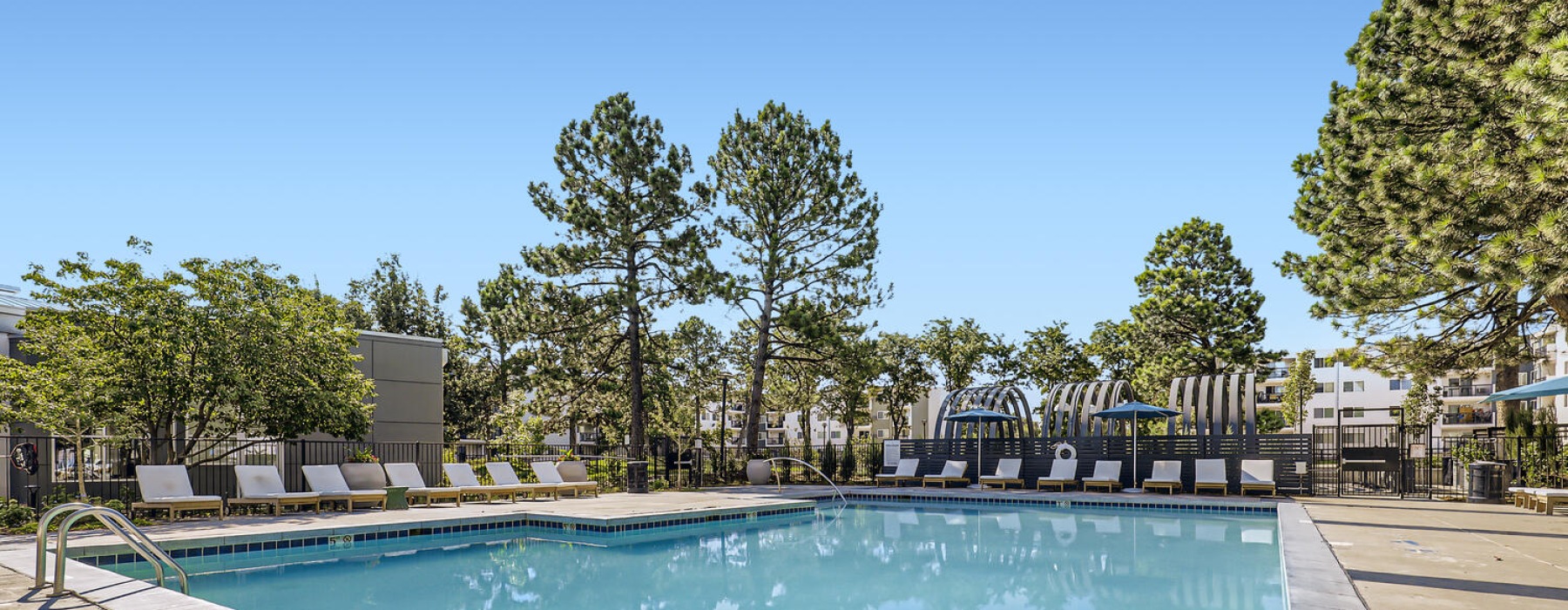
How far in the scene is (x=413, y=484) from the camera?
596 inches

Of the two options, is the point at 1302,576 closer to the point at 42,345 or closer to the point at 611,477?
the point at 42,345

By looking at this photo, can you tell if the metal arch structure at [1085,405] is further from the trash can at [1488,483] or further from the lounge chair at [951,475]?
the trash can at [1488,483]

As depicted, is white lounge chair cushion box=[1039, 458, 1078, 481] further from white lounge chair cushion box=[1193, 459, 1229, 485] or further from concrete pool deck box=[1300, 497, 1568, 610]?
concrete pool deck box=[1300, 497, 1568, 610]

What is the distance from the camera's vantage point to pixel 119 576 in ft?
22.9

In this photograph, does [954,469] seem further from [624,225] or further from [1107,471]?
[624,225]

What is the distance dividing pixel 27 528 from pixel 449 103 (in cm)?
898

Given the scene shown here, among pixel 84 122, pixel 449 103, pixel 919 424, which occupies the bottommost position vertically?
pixel 919 424

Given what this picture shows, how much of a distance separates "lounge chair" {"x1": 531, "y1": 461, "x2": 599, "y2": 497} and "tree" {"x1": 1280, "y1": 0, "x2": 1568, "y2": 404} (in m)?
12.4

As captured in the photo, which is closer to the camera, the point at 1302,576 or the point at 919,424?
the point at 1302,576

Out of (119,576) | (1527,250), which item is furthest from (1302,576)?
(119,576)

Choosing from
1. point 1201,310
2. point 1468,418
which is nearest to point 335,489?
point 1201,310

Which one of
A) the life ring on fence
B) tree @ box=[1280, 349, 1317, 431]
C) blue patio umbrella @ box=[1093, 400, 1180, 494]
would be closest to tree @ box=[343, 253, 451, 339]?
the life ring on fence

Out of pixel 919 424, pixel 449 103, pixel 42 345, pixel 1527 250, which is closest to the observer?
pixel 1527 250

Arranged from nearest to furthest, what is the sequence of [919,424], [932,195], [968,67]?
[968,67] → [932,195] → [919,424]
